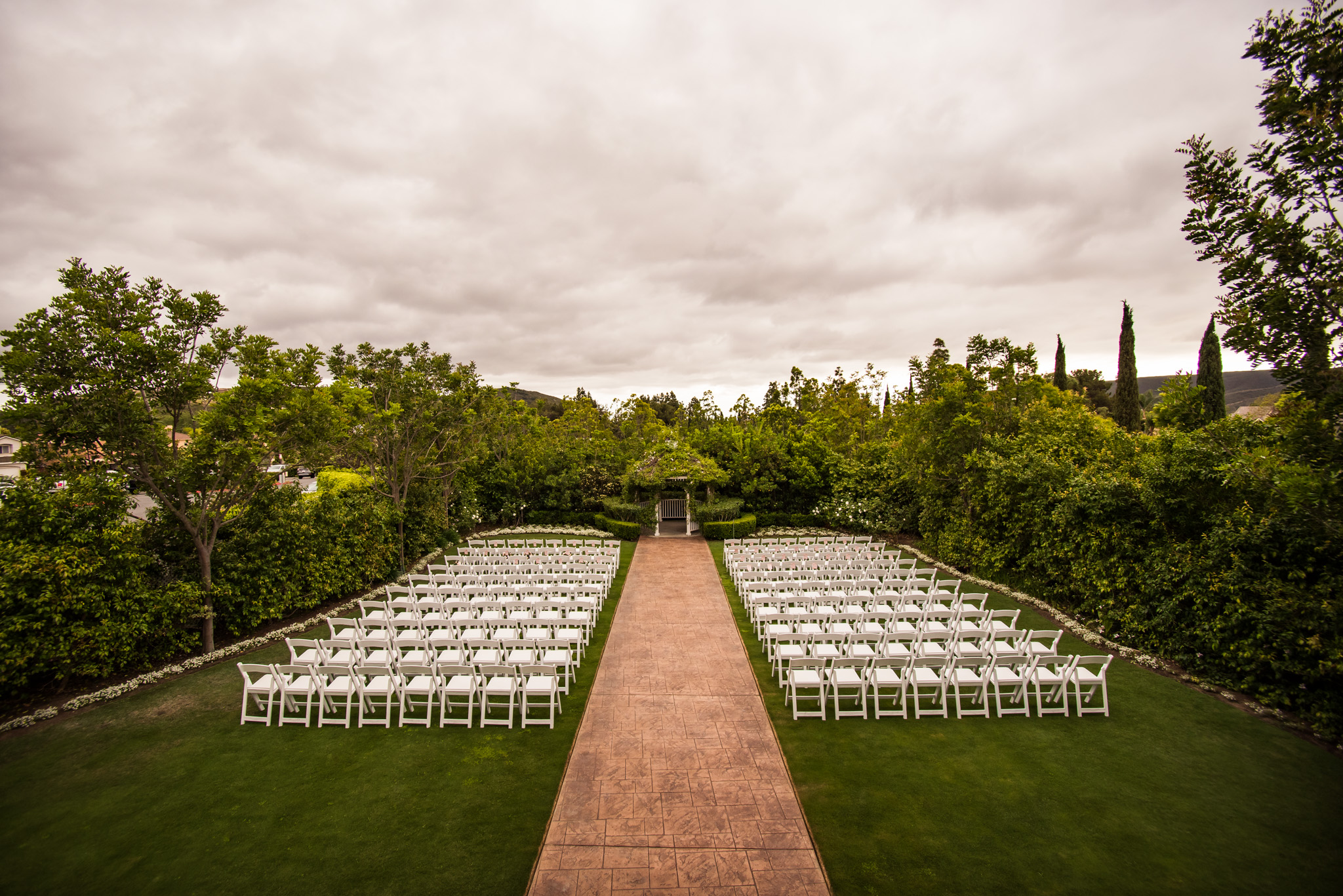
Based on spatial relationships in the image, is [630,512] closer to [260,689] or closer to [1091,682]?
[260,689]

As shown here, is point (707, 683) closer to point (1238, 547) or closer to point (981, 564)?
point (1238, 547)

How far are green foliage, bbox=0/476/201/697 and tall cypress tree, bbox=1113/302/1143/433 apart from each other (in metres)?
41.8

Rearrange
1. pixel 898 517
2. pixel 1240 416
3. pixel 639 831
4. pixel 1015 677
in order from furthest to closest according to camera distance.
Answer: pixel 898 517 < pixel 1240 416 < pixel 1015 677 < pixel 639 831

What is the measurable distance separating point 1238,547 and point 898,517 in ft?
48.5

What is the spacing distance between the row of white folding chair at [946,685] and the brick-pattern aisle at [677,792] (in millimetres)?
928

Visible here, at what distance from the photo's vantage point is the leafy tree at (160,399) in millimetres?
8492

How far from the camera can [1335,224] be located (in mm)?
4148

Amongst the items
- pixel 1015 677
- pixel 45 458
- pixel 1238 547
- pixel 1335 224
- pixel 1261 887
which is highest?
pixel 1335 224

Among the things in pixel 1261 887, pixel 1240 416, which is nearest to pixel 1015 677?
pixel 1261 887

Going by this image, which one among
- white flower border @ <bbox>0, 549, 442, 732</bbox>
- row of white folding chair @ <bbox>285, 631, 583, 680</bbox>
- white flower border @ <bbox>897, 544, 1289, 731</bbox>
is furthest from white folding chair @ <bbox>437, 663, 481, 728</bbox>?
white flower border @ <bbox>897, 544, 1289, 731</bbox>

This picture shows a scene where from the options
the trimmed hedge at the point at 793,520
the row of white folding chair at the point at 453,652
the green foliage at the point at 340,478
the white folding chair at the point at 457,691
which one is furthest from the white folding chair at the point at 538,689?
the trimmed hedge at the point at 793,520

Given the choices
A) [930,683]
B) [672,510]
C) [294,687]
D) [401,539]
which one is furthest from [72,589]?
[672,510]

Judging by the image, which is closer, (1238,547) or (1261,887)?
(1261,887)

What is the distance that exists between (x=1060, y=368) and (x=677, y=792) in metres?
44.3
